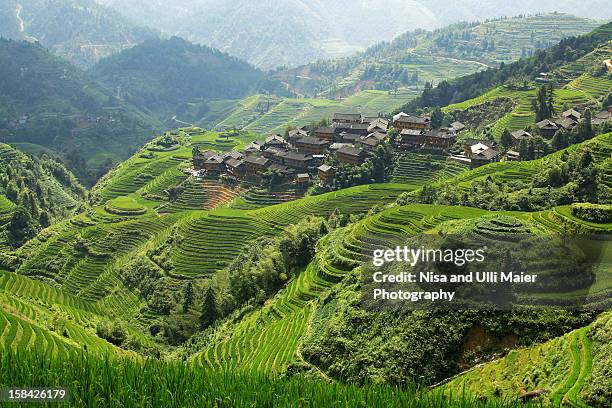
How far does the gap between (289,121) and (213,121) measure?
38205mm

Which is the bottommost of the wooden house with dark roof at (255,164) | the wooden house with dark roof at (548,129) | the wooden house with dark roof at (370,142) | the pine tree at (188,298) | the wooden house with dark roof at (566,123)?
the pine tree at (188,298)

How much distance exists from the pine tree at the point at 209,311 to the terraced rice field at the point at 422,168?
23386mm

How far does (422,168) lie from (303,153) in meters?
13.2

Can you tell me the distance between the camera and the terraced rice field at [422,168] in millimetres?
51344

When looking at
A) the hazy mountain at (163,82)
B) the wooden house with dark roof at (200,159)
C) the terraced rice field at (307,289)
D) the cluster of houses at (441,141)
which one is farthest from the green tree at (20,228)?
the hazy mountain at (163,82)

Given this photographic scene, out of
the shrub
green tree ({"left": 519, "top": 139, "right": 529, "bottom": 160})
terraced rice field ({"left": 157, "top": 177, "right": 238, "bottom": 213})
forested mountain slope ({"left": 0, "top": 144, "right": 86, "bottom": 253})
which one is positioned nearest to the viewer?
the shrub

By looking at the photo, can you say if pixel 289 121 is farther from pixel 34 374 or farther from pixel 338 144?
pixel 34 374

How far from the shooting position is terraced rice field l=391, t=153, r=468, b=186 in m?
51.3

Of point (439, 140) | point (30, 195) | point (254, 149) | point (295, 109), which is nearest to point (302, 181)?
point (254, 149)

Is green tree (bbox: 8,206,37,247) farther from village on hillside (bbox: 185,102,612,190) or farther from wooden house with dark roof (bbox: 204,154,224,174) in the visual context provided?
wooden house with dark roof (bbox: 204,154,224,174)

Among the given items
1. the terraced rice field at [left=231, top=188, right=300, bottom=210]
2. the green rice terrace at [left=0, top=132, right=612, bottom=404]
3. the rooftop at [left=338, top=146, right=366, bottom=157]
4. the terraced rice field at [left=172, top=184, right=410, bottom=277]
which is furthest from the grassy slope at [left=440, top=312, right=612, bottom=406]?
the rooftop at [left=338, top=146, right=366, bottom=157]

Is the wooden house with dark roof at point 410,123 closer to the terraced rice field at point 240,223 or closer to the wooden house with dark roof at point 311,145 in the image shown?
the wooden house with dark roof at point 311,145

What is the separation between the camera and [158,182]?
2564 inches

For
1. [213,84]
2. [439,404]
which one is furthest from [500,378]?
[213,84]
